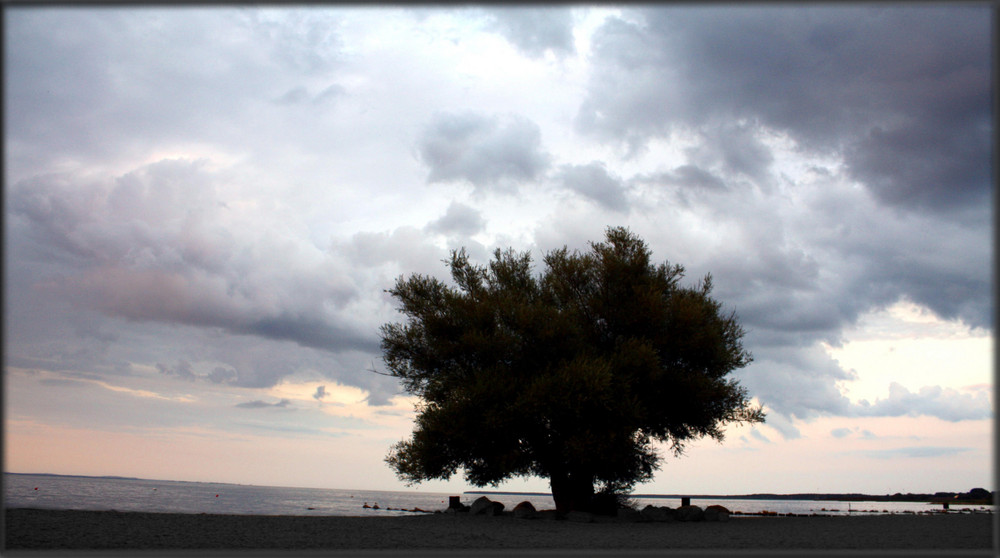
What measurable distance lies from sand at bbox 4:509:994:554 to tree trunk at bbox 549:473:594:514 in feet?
9.07

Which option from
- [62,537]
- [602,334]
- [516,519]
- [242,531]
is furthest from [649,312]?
[62,537]

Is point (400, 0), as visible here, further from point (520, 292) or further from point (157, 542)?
point (520, 292)

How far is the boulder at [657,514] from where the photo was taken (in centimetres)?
2508

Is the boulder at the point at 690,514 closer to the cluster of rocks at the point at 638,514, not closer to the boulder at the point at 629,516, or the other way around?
the cluster of rocks at the point at 638,514

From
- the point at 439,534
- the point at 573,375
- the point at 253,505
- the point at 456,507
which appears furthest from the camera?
the point at 253,505

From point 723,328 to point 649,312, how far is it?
11.6 ft

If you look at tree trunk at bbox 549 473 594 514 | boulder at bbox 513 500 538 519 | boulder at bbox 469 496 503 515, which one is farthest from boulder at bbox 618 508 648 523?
boulder at bbox 469 496 503 515

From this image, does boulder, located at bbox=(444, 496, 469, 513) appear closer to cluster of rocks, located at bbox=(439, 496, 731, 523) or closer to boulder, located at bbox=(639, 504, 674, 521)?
cluster of rocks, located at bbox=(439, 496, 731, 523)

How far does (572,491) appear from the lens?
26.9 metres

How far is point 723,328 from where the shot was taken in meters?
27.3

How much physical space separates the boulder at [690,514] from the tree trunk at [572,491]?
3539mm

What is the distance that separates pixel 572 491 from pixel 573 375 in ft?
19.6

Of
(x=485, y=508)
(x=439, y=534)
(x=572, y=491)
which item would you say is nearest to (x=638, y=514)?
(x=572, y=491)

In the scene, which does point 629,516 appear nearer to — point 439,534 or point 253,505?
point 439,534
